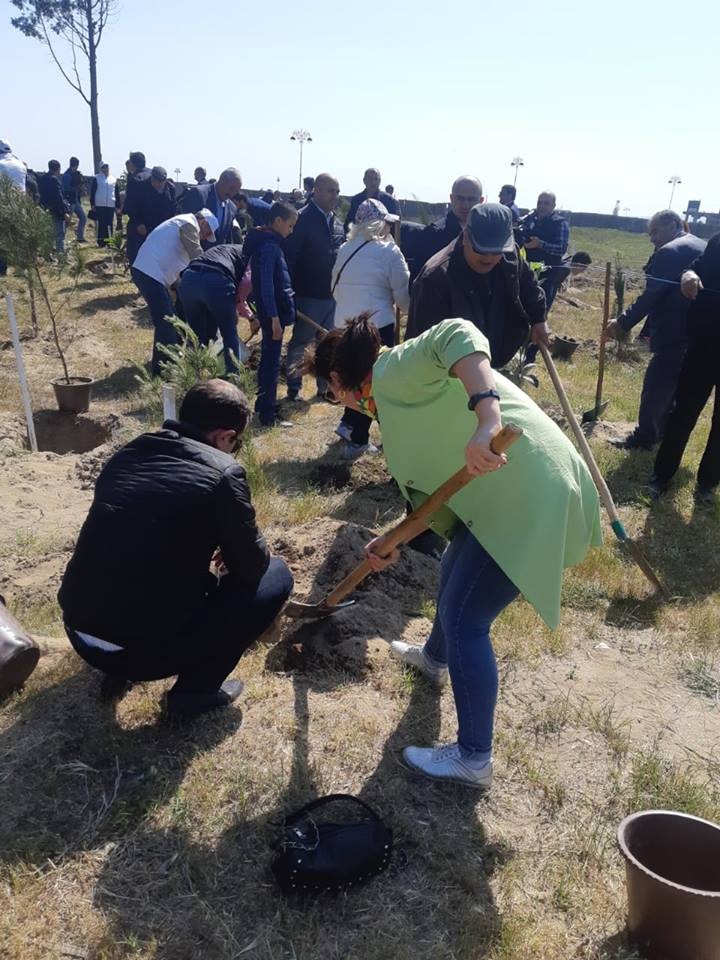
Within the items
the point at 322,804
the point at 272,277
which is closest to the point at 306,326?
the point at 272,277

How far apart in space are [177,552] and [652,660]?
2368 millimetres

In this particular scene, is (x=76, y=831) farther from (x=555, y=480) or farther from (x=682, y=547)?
(x=682, y=547)

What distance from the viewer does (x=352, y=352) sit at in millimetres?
2527

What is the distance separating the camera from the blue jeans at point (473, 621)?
2303 millimetres

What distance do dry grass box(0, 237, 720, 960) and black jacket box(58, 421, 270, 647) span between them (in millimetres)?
519

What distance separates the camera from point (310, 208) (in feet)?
22.1

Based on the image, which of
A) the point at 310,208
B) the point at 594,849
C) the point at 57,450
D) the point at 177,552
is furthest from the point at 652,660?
the point at 57,450

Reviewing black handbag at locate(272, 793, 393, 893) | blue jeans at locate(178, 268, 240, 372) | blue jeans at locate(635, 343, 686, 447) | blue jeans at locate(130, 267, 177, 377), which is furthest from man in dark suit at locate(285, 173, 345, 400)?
black handbag at locate(272, 793, 393, 893)

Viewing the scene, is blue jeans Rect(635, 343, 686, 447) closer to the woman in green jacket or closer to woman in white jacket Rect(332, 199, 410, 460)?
woman in white jacket Rect(332, 199, 410, 460)

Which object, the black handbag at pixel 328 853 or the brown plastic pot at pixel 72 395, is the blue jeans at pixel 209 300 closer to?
the brown plastic pot at pixel 72 395

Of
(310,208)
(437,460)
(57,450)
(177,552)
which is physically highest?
(310,208)

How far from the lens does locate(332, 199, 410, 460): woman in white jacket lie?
5453 millimetres

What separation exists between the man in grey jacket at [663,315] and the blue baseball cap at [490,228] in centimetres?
271

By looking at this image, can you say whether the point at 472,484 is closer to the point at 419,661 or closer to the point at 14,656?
the point at 419,661
